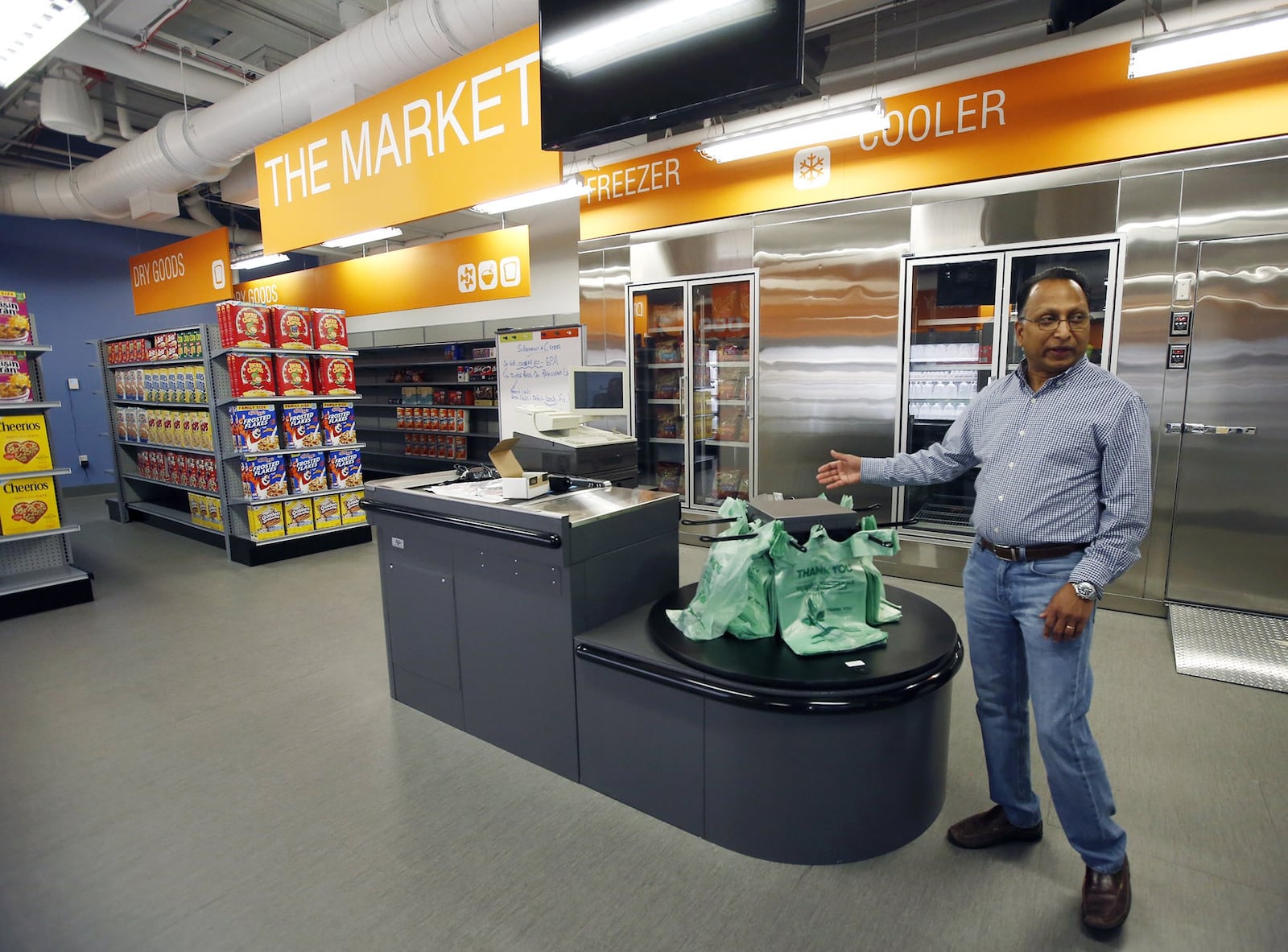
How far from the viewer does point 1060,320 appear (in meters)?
1.78

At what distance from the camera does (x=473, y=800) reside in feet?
8.18

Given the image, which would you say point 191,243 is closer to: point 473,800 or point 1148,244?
point 473,800

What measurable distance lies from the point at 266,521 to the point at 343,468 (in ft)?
2.75

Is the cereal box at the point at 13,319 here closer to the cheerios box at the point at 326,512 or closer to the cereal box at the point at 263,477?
the cereal box at the point at 263,477

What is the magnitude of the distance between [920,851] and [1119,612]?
3172 millimetres

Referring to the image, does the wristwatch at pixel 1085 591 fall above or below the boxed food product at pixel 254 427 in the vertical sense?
below

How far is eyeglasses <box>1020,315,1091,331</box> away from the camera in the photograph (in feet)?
5.85

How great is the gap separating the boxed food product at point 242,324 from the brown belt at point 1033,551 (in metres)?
5.91

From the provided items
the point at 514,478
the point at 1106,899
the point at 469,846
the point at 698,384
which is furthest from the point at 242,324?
the point at 1106,899

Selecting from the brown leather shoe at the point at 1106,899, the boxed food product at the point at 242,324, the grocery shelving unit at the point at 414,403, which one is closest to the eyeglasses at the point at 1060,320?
the brown leather shoe at the point at 1106,899

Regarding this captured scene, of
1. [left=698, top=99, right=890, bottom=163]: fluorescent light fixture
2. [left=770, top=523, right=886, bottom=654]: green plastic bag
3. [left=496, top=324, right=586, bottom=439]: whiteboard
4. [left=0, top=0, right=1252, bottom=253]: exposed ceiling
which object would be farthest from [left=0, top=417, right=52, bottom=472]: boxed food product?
[left=770, top=523, right=886, bottom=654]: green plastic bag

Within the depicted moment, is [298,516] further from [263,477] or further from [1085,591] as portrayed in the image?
[1085,591]

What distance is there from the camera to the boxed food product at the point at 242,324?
558 cm

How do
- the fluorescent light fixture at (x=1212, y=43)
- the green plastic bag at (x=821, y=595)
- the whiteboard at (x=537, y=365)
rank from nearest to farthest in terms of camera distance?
the green plastic bag at (x=821, y=595), the fluorescent light fixture at (x=1212, y=43), the whiteboard at (x=537, y=365)
